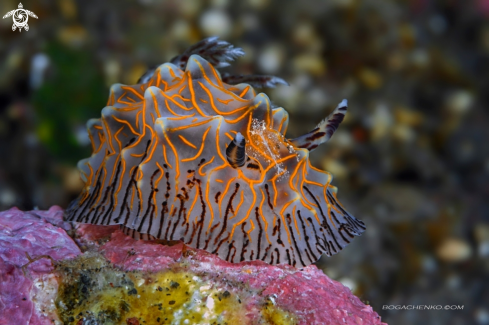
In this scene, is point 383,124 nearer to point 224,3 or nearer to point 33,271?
point 224,3

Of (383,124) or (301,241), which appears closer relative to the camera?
(301,241)

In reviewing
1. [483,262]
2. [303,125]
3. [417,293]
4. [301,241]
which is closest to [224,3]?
[303,125]

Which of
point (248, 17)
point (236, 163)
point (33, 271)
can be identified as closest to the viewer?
point (33, 271)

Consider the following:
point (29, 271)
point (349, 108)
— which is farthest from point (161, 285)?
point (349, 108)

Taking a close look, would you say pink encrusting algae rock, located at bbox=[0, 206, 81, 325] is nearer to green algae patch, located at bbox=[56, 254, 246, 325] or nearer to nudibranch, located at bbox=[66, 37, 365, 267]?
green algae patch, located at bbox=[56, 254, 246, 325]

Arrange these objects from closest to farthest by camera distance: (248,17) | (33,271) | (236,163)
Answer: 1. (33,271)
2. (236,163)
3. (248,17)

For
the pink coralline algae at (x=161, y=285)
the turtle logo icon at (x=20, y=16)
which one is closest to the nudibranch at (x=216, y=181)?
the pink coralline algae at (x=161, y=285)

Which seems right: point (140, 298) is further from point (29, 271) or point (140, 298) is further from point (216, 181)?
point (216, 181)

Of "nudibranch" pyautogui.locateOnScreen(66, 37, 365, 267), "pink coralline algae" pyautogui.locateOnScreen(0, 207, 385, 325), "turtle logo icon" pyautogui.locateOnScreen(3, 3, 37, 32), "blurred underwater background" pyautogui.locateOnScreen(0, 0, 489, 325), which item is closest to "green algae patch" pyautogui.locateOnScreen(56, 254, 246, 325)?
"pink coralline algae" pyautogui.locateOnScreen(0, 207, 385, 325)
